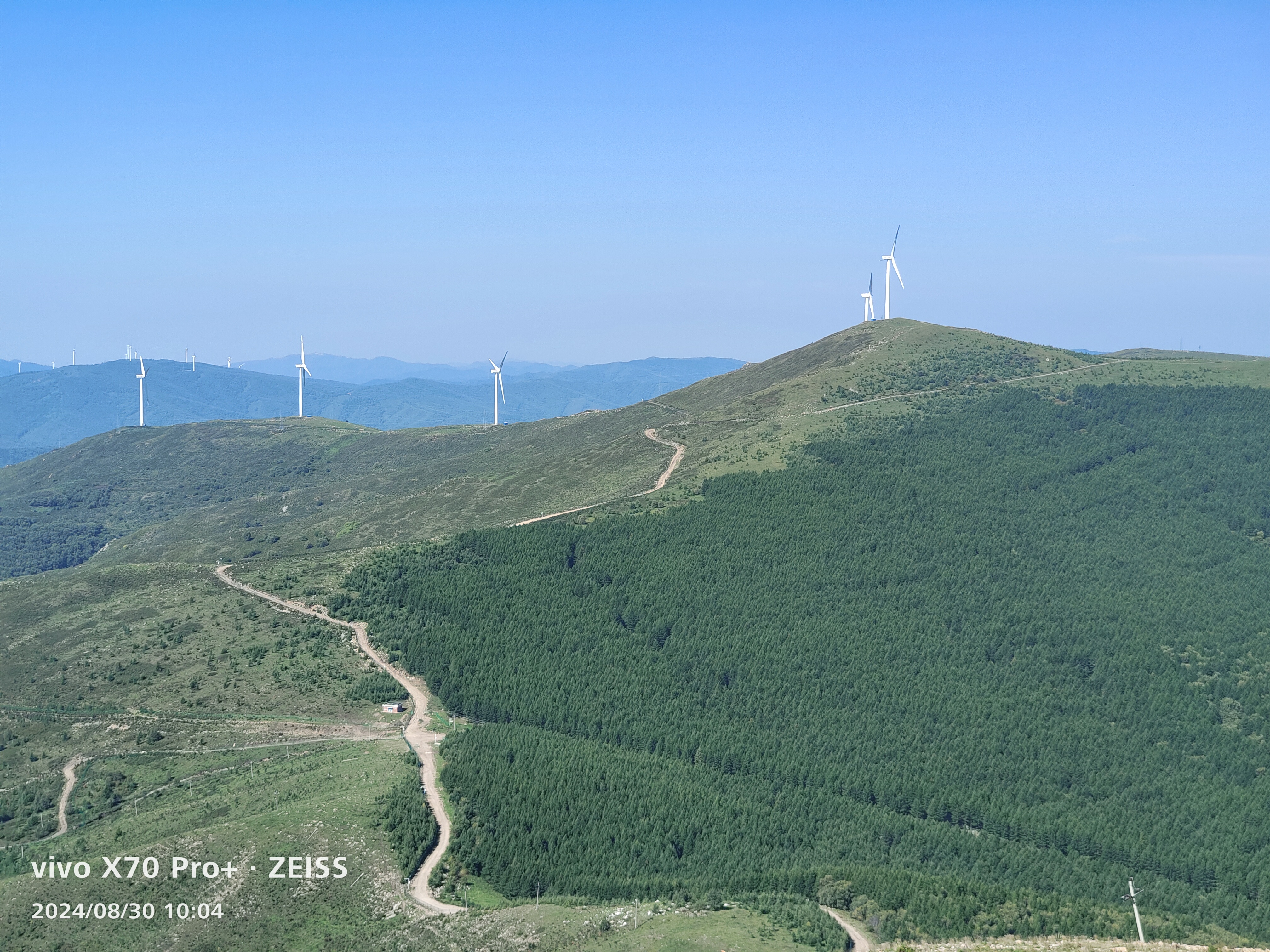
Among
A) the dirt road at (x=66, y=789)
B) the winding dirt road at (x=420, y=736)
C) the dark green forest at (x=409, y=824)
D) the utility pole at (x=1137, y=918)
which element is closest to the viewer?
the utility pole at (x=1137, y=918)

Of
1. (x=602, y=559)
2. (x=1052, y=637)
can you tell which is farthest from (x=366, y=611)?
(x=1052, y=637)

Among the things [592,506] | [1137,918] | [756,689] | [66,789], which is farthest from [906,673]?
[66,789]

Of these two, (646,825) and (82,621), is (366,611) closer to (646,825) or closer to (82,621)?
(82,621)

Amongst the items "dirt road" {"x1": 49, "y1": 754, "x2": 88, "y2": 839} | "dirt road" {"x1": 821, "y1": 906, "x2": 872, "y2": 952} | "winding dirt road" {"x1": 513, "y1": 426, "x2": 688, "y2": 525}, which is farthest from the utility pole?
"winding dirt road" {"x1": 513, "y1": 426, "x2": 688, "y2": 525}

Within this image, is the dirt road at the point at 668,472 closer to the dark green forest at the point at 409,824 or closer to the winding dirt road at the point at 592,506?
the winding dirt road at the point at 592,506

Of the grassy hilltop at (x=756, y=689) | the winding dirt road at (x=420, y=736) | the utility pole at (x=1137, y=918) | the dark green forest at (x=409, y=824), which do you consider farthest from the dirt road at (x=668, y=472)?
the utility pole at (x=1137, y=918)
